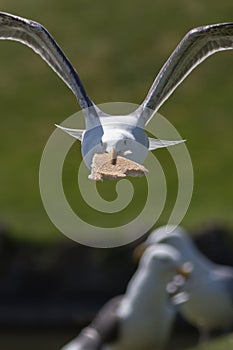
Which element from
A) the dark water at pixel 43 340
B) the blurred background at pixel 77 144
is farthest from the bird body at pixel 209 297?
the blurred background at pixel 77 144

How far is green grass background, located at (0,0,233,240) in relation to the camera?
18.2 metres

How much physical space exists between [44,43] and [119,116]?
1.86 feet

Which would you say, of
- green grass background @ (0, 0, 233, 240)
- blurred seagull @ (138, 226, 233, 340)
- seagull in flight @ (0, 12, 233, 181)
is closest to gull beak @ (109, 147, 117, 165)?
seagull in flight @ (0, 12, 233, 181)

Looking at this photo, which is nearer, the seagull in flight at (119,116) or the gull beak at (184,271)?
the seagull in flight at (119,116)

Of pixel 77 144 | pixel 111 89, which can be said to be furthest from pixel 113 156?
pixel 111 89

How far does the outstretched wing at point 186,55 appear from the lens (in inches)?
236

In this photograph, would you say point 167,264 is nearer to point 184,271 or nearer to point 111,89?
point 184,271

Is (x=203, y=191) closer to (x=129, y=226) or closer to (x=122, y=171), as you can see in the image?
(x=129, y=226)

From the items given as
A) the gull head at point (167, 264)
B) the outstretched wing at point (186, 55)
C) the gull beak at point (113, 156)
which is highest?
the outstretched wing at point (186, 55)

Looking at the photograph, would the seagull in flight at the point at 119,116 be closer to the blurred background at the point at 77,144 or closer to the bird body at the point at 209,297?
the bird body at the point at 209,297

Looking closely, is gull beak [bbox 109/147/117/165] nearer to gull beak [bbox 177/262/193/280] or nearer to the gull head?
the gull head

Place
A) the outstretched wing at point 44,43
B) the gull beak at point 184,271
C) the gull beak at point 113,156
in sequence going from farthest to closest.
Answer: the gull beak at point 184,271 < the outstretched wing at point 44,43 < the gull beak at point 113,156

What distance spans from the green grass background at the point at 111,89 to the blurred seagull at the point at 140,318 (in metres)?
4.96

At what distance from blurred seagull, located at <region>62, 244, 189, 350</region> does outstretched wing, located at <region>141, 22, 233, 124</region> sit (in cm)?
466
